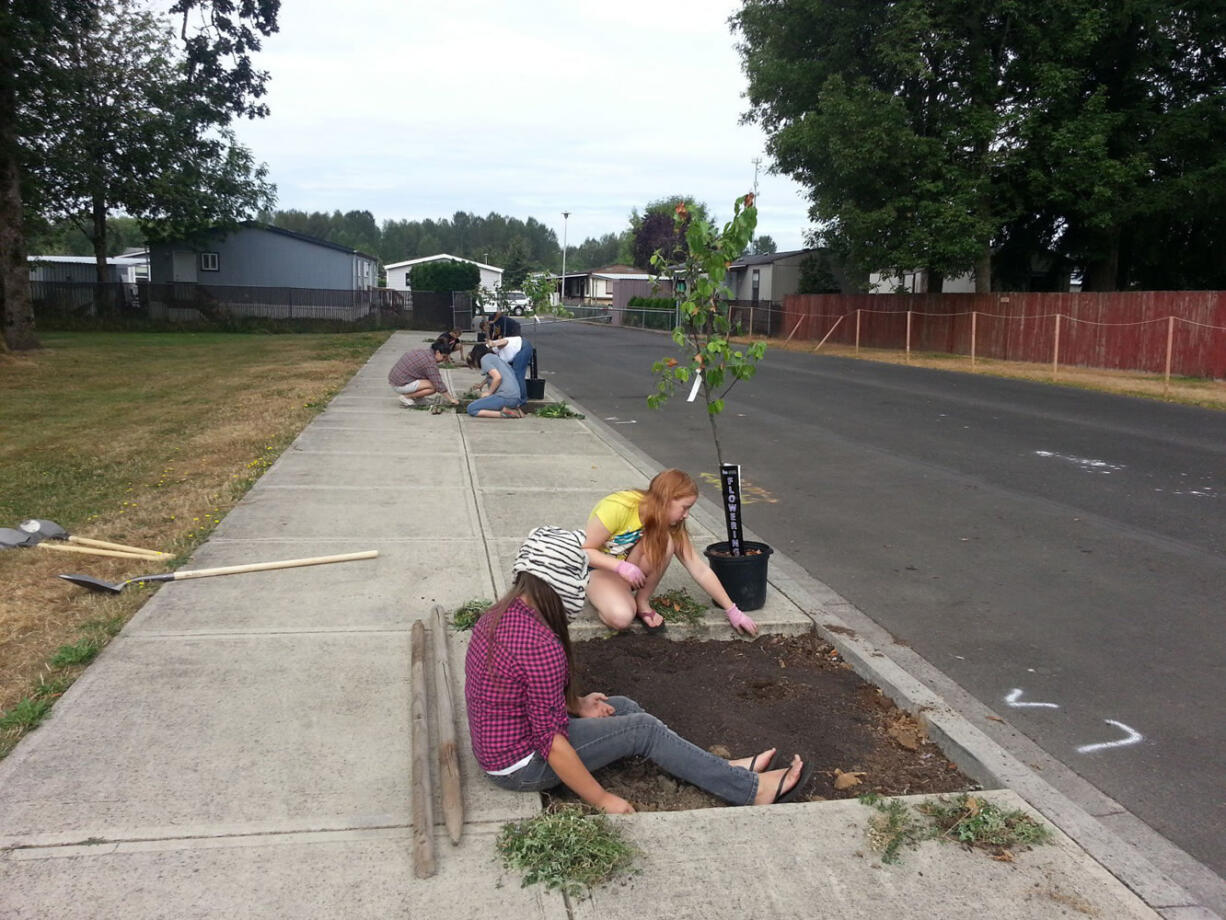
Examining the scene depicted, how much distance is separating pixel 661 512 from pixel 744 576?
816 millimetres

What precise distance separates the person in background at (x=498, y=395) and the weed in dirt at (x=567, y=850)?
34.7 ft

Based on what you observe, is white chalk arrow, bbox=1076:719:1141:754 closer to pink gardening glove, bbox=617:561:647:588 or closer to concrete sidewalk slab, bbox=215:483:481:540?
pink gardening glove, bbox=617:561:647:588

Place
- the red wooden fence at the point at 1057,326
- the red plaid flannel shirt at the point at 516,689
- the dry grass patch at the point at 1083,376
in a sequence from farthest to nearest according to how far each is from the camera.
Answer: the red wooden fence at the point at 1057,326
the dry grass patch at the point at 1083,376
the red plaid flannel shirt at the point at 516,689

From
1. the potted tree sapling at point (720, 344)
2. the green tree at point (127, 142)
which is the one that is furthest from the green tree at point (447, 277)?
the potted tree sapling at point (720, 344)

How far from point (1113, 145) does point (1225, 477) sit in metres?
22.3

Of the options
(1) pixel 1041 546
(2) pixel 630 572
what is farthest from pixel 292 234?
(2) pixel 630 572

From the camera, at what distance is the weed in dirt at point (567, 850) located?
2.99m

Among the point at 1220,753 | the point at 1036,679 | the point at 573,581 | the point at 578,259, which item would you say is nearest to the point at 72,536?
the point at 573,581

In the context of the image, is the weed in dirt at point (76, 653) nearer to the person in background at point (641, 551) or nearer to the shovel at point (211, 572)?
the shovel at point (211, 572)

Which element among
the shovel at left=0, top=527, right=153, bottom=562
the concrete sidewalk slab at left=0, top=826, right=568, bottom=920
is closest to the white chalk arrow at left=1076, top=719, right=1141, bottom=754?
the concrete sidewalk slab at left=0, top=826, right=568, bottom=920

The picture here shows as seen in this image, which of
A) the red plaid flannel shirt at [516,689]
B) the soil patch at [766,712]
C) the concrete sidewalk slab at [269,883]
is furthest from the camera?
the soil patch at [766,712]

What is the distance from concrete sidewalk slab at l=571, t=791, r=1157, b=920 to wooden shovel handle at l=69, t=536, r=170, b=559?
4.15 meters

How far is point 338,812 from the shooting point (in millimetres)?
3354

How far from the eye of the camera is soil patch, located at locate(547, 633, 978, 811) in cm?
374
